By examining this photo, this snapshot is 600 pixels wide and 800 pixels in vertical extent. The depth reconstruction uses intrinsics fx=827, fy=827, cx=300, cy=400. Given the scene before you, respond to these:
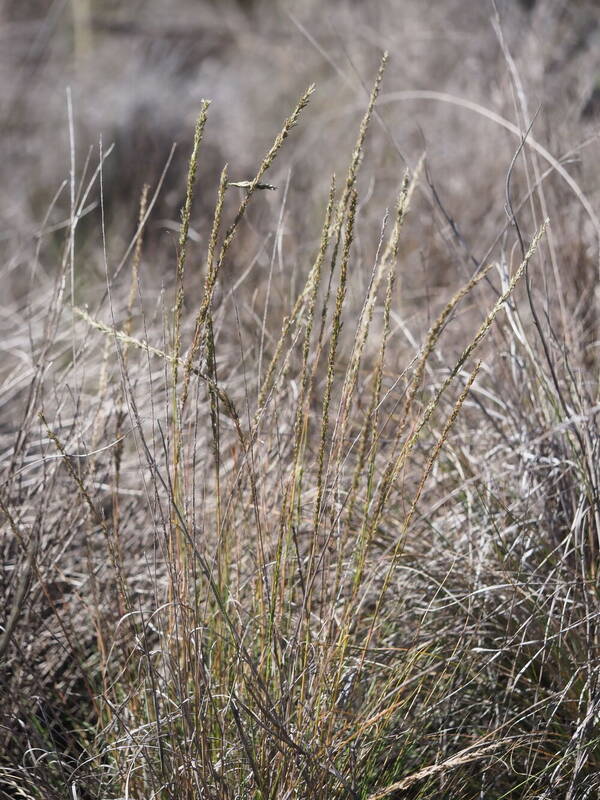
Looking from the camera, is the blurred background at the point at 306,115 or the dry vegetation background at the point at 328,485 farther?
the blurred background at the point at 306,115

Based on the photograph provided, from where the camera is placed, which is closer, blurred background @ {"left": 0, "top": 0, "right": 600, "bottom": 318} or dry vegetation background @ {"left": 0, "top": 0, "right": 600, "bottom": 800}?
dry vegetation background @ {"left": 0, "top": 0, "right": 600, "bottom": 800}

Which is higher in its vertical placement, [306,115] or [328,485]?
[328,485]

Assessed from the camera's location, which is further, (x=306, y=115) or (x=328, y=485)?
(x=306, y=115)

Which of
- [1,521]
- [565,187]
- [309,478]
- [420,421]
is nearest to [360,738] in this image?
[420,421]

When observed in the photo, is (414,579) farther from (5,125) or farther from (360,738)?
(5,125)

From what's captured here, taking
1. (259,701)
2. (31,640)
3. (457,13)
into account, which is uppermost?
(457,13)

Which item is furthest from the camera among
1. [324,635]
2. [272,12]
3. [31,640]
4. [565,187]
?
[272,12]

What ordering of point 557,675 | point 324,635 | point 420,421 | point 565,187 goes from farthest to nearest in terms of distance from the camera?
point 565,187 < point 557,675 < point 324,635 < point 420,421

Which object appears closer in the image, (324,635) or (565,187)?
(324,635)

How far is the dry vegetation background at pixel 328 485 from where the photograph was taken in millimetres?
1054

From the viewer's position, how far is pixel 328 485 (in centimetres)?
110

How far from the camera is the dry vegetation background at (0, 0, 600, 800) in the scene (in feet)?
3.46

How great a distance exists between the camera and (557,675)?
124 centimetres

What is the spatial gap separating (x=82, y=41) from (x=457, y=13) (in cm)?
250
